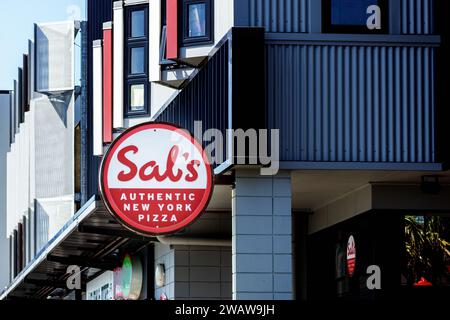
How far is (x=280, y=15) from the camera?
19453mm

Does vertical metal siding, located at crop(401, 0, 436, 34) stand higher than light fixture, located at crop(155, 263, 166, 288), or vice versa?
vertical metal siding, located at crop(401, 0, 436, 34)

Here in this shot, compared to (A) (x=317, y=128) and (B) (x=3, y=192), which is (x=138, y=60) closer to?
(A) (x=317, y=128)

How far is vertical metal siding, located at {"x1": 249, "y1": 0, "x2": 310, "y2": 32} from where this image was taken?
19344mm

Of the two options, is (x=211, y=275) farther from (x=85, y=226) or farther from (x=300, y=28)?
(x=300, y=28)

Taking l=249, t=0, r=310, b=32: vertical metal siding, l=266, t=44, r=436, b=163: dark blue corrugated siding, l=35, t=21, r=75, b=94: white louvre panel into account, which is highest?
l=35, t=21, r=75, b=94: white louvre panel

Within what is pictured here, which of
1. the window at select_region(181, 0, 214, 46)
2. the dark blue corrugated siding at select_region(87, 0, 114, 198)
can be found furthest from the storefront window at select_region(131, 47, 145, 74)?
the window at select_region(181, 0, 214, 46)

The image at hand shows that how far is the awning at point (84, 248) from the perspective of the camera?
83.7 ft

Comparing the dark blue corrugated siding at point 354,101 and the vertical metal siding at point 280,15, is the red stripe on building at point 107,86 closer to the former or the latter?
the vertical metal siding at point 280,15

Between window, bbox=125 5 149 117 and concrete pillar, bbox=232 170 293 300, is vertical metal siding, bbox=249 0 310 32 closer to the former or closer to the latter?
concrete pillar, bbox=232 170 293 300

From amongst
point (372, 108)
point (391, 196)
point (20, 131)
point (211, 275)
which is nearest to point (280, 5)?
point (372, 108)

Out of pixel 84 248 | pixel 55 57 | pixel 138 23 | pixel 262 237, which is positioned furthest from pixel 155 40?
pixel 55 57

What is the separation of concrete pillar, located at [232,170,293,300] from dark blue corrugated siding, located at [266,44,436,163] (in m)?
0.61

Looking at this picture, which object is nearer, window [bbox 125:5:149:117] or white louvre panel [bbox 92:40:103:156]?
window [bbox 125:5:149:117]

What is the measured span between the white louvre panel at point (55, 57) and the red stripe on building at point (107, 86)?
12.8m
